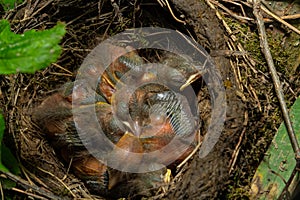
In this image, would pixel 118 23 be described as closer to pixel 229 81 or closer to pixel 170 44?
pixel 170 44

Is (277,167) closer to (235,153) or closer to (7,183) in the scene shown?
Answer: (235,153)

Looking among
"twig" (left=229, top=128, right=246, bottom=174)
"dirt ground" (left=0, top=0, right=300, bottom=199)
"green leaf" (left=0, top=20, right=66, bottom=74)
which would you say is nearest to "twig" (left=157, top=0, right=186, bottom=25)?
"dirt ground" (left=0, top=0, right=300, bottom=199)

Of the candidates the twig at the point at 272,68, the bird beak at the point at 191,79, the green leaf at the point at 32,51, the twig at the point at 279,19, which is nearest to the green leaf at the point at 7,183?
the green leaf at the point at 32,51

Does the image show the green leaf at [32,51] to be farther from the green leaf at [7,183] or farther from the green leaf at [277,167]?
the green leaf at [277,167]

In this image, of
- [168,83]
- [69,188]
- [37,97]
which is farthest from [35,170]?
[168,83]

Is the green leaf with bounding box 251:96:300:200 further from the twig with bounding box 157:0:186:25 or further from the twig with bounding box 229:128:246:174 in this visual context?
the twig with bounding box 157:0:186:25

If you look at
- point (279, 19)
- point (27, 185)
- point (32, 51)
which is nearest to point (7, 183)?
point (27, 185)
